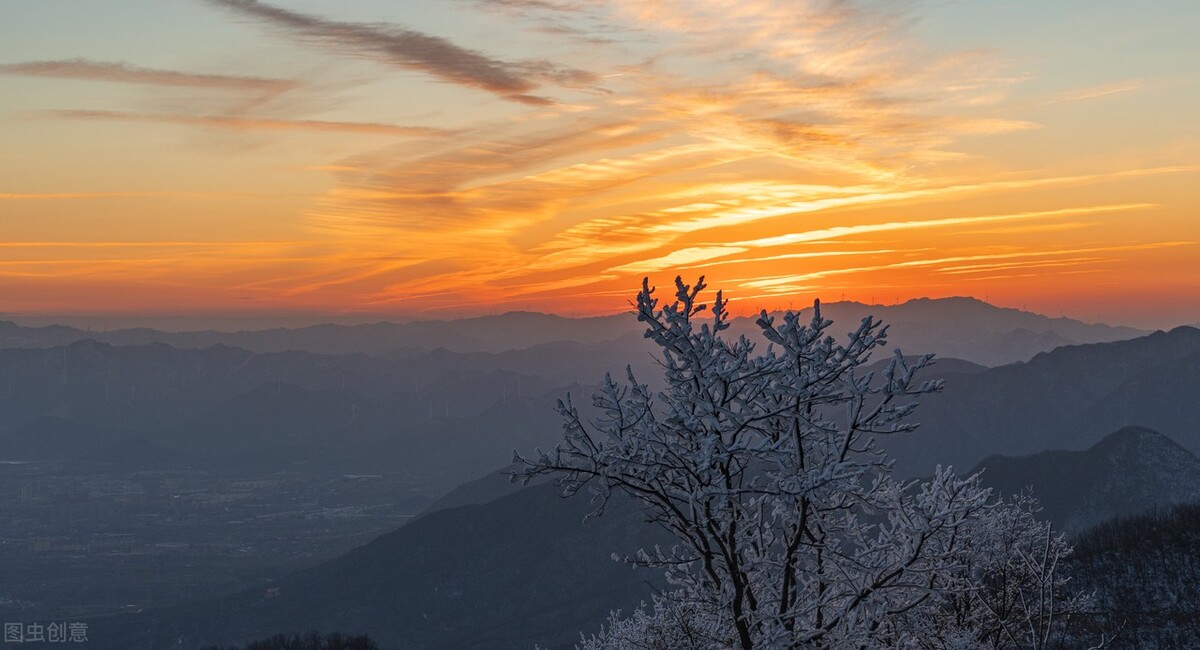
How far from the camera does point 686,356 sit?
1450cm

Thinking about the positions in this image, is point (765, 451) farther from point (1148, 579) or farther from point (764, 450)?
point (1148, 579)

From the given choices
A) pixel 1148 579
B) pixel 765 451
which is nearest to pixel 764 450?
pixel 765 451

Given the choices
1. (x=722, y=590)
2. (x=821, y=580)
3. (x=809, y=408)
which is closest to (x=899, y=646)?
(x=821, y=580)

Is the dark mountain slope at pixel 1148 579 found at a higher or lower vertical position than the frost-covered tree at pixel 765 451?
lower

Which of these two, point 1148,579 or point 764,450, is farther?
point 1148,579

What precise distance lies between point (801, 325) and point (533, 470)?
15.9 feet

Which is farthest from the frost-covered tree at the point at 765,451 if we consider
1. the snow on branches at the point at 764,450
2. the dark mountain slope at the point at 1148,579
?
the dark mountain slope at the point at 1148,579

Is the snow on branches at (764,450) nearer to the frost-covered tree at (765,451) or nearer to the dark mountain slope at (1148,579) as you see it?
the frost-covered tree at (765,451)

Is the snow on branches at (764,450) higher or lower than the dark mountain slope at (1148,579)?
higher

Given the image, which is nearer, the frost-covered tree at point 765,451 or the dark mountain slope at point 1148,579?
the frost-covered tree at point 765,451

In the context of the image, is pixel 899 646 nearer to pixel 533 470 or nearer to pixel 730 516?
pixel 730 516

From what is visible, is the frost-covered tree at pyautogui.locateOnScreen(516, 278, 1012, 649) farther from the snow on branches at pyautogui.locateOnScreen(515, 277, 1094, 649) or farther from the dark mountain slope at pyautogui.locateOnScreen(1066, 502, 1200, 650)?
the dark mountain slope at pyautogui.locateOnScreen(1066, 502, 1200, 650)

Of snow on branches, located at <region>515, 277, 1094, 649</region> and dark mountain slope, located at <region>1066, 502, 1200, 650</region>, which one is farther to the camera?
dark mountain slope, located at <region>1066, 502, 1200, 650</region>

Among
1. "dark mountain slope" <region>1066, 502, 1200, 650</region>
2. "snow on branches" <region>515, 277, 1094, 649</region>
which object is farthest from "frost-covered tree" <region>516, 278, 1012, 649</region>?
"dark mountain slope" <region>1066, 502, 1200, 650</region>
